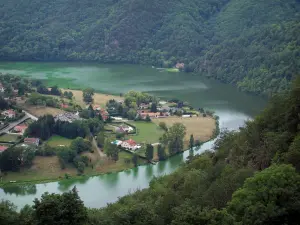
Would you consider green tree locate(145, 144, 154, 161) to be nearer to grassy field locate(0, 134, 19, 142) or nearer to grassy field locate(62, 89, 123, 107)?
grassy field locate(0, 134, 19, 142)

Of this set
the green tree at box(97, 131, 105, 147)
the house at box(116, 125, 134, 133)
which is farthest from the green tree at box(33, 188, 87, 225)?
the house at box(116, 125, 134, 133)

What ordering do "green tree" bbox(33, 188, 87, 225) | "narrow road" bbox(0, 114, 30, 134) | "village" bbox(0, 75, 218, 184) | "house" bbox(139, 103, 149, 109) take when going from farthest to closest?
"house" bbox(139, 103, 149, 109), "narrow road" bbox(0, 114, 30, 134), "village" bbox(0, 75, 218, 184), "green tree" bbox(33, 188, 87, 225)

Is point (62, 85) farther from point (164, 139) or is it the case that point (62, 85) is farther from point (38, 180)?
point (38, 180)

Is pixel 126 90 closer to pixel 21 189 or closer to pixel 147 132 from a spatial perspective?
pixel 147 132

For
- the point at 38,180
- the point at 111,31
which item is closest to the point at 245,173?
the point at 38,180

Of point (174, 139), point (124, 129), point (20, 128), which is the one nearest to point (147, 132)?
point (124, 129)

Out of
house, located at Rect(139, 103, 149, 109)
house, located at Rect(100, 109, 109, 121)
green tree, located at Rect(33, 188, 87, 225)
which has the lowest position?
house, located at Rect(100, 109, 109, 121)

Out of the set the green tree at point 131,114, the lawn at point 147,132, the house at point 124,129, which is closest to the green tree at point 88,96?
the green tree at point 131,114
